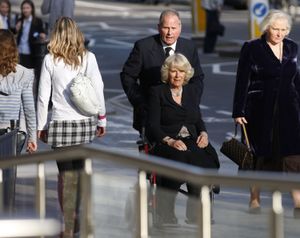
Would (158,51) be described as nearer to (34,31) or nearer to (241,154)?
(241,154)

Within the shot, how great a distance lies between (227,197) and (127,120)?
12.0 meters

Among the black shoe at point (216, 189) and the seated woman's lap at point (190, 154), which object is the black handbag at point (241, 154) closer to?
the seated woman's lap at point (190, 154)

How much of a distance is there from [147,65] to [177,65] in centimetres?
63

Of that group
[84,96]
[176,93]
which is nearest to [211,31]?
[176,93]

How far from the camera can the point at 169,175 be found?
19.2ft

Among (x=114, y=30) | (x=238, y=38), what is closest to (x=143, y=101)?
(x=238, y=38)

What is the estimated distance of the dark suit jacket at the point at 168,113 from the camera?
990 cm

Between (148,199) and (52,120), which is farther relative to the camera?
(52,120)

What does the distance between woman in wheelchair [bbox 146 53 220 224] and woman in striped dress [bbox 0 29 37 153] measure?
37.0 inches

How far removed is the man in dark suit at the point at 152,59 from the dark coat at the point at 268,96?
0.40 meters

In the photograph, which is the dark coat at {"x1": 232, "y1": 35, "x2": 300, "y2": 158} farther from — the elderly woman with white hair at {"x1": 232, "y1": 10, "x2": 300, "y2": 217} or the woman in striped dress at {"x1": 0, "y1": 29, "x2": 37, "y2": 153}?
the woman in striped dress at {"x1": 0, "y1": 29, "x2": 37, "y2": 153}

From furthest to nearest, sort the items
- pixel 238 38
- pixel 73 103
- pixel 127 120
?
pixel 238 38 < pixel 127 120 < pixel 73 103

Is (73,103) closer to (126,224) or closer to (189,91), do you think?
(189,91)

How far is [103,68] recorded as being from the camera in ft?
87.0
